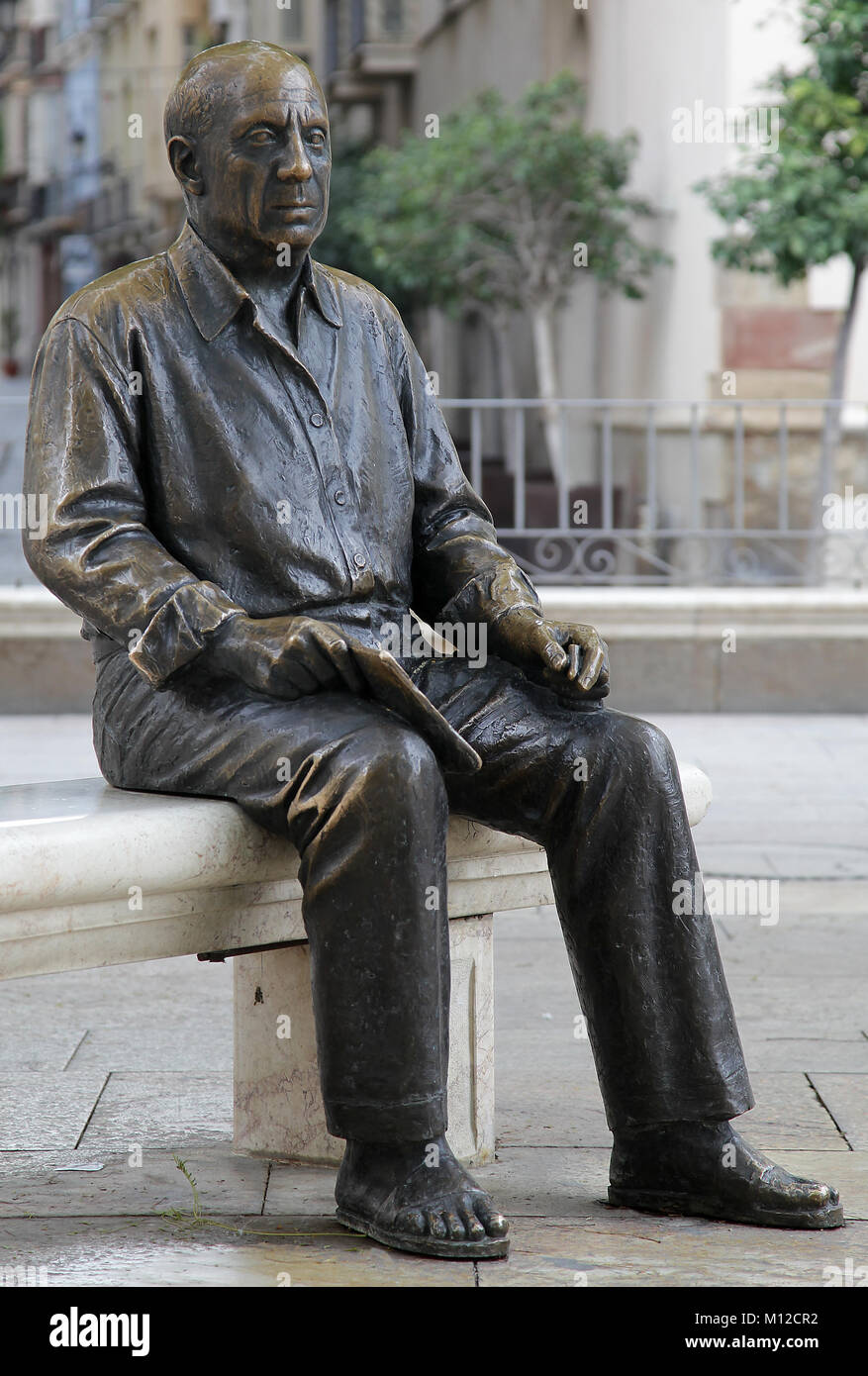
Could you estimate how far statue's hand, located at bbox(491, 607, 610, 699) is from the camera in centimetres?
335

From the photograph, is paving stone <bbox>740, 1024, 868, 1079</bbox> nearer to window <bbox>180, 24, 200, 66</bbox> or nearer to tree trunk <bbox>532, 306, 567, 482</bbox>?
tree trunk <bbox>532, 306, 567, 482</bbox>

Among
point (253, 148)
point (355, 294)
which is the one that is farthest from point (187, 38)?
point (253, 148)

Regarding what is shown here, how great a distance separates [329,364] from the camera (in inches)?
140

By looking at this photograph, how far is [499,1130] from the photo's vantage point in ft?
12.4

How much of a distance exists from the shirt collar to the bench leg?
1.14 m

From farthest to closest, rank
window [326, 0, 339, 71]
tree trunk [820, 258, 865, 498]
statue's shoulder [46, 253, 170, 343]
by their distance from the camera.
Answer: window [326, 0, 339, 71], tree trunk [820, 258, 865, 498], statue's shoulder [46, 253, 170, 343]

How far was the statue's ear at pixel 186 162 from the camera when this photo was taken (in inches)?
136

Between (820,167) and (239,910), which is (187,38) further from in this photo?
(239,910)

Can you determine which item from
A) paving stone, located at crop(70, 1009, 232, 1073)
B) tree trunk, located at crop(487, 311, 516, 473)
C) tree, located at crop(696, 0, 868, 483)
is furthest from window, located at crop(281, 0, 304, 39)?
paving stone, located at crop(70, 1009, 232, 1073)

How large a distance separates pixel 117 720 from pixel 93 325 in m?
0.70

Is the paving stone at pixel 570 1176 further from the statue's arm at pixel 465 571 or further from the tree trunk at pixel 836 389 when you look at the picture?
the tree trunk at pixel 836 389

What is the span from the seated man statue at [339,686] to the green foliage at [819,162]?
7023mm

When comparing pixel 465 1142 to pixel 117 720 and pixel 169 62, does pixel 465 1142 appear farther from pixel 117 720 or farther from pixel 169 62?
pixel 169 62
